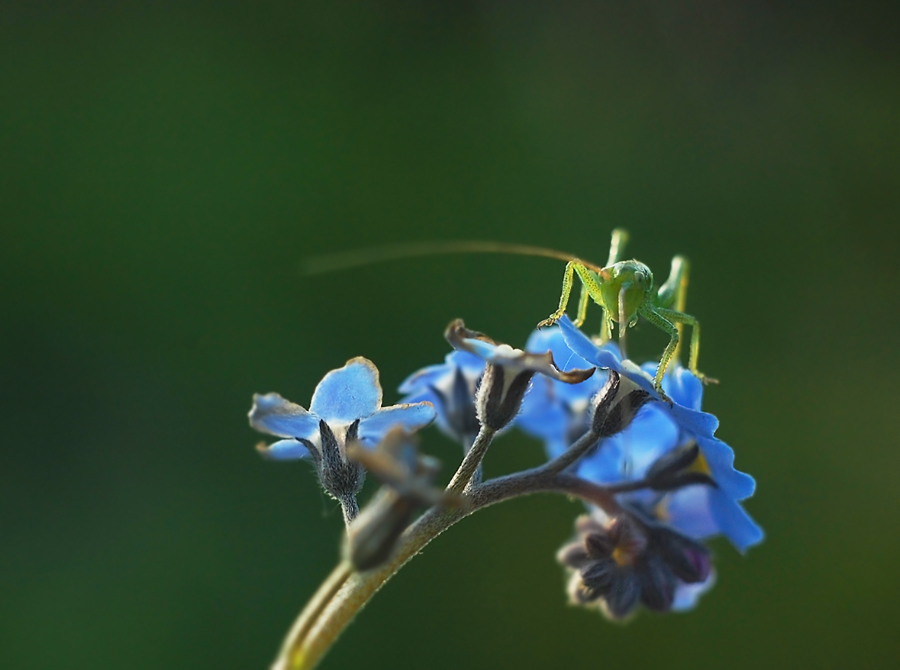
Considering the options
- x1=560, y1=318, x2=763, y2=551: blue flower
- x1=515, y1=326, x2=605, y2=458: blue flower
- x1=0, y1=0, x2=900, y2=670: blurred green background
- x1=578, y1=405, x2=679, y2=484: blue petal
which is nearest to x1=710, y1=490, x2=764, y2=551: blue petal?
x1=560, y1=318, x2=763, y2=551: blue flower

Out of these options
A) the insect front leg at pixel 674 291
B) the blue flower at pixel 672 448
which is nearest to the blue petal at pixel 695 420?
the blue flower at pixel 672 448

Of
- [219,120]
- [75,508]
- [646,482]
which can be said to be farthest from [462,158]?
[646,482]

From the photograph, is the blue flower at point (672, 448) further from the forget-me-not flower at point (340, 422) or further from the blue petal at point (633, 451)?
the forget-me-not flower at point (340, 422)

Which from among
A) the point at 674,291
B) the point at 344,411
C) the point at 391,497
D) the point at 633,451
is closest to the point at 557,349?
the point at 633,451

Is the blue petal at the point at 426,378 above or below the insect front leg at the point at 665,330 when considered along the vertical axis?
above

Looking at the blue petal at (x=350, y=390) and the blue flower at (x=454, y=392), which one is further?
the blue flower at (x=454, y=392)

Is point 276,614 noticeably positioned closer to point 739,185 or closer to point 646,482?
point 646,482
